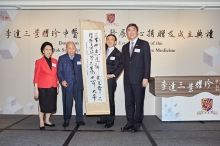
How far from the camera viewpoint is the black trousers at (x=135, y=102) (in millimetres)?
3330

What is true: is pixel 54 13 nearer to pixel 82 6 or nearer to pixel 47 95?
pixel 82 6

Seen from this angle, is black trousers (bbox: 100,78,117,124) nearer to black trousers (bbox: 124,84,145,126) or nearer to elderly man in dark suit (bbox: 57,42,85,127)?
black trousers (bbox: 124,84,145,126)

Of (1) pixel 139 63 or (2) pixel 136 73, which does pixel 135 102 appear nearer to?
(2) pixel 136 73

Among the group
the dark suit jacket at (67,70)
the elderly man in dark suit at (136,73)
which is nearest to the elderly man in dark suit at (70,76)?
the dark suit jacket at (67,70)

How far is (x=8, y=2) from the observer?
4.50 metres

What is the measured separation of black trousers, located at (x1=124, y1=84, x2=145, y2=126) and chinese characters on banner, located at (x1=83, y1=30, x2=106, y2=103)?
399 millimetres

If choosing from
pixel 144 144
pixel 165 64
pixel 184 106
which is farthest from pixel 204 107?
pixel 144 144

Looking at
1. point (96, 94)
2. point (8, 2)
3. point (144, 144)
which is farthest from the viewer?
point (8, 2)

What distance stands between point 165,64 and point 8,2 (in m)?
3.63

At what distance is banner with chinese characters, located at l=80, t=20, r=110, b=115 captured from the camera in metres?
3.44

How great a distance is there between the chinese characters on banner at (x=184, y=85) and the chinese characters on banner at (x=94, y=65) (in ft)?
3.90

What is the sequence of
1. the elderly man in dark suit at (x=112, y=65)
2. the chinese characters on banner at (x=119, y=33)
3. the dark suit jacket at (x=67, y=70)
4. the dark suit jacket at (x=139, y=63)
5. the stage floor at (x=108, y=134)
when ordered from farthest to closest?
the chinese characters on banner at (x=119, y=33) < the dark suit jacket at (x=67, y=70) < the elderly man in dark suit at (x=112, y=65) < the dark suit jacket at (x=139, y=63) < the stage floor at (x=108, y=134)

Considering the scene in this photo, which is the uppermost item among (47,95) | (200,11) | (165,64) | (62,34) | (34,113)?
(200,11)

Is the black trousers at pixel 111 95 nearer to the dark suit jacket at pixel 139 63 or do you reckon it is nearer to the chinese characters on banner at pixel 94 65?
the chinese characters on banner at pixel 94 65
